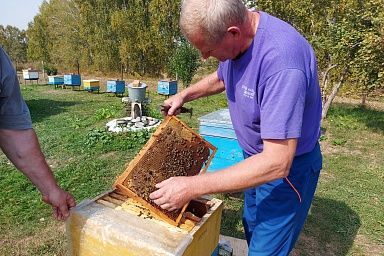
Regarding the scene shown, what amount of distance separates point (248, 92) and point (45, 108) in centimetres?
1071

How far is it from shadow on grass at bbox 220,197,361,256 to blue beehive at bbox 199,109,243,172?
670 millimetres

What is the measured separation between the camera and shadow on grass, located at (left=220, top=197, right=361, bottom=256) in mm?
3233

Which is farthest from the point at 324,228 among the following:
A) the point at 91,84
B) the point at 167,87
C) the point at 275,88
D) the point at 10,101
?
the point at 91,84

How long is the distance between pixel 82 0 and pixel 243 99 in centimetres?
2706

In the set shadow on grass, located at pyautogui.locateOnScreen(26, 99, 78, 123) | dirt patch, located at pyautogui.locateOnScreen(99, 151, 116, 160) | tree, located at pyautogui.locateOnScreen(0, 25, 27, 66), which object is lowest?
dirt patch, located at pyautogui.locateOnScreen(99, 151, 116, 160)

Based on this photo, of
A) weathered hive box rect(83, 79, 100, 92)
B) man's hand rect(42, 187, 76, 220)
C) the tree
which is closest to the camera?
man's hand rect(42, 187, 76, 220)

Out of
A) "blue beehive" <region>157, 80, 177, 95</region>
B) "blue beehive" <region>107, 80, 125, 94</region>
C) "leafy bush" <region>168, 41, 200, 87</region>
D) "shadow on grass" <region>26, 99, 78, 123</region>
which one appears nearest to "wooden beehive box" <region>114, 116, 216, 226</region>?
"shadow on grass" <region>26, 99, 78, 123</region>

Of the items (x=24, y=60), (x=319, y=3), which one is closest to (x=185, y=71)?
(x=319, y=3)

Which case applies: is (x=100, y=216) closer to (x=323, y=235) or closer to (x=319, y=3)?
(x=323, y=235)

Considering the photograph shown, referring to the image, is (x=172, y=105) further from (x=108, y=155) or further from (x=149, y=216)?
(x=108, y=155)

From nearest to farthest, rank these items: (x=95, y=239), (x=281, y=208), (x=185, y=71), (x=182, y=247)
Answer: (x=182, y=247)
(x=95, y=239)
(x=281, y=208)
(x=185, y=71)

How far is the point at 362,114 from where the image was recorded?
32.8 feet

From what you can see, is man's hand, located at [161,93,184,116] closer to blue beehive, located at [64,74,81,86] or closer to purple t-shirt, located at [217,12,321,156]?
purple t-shirt, located at [217,12,321,156]

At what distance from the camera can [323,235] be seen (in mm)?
3455
